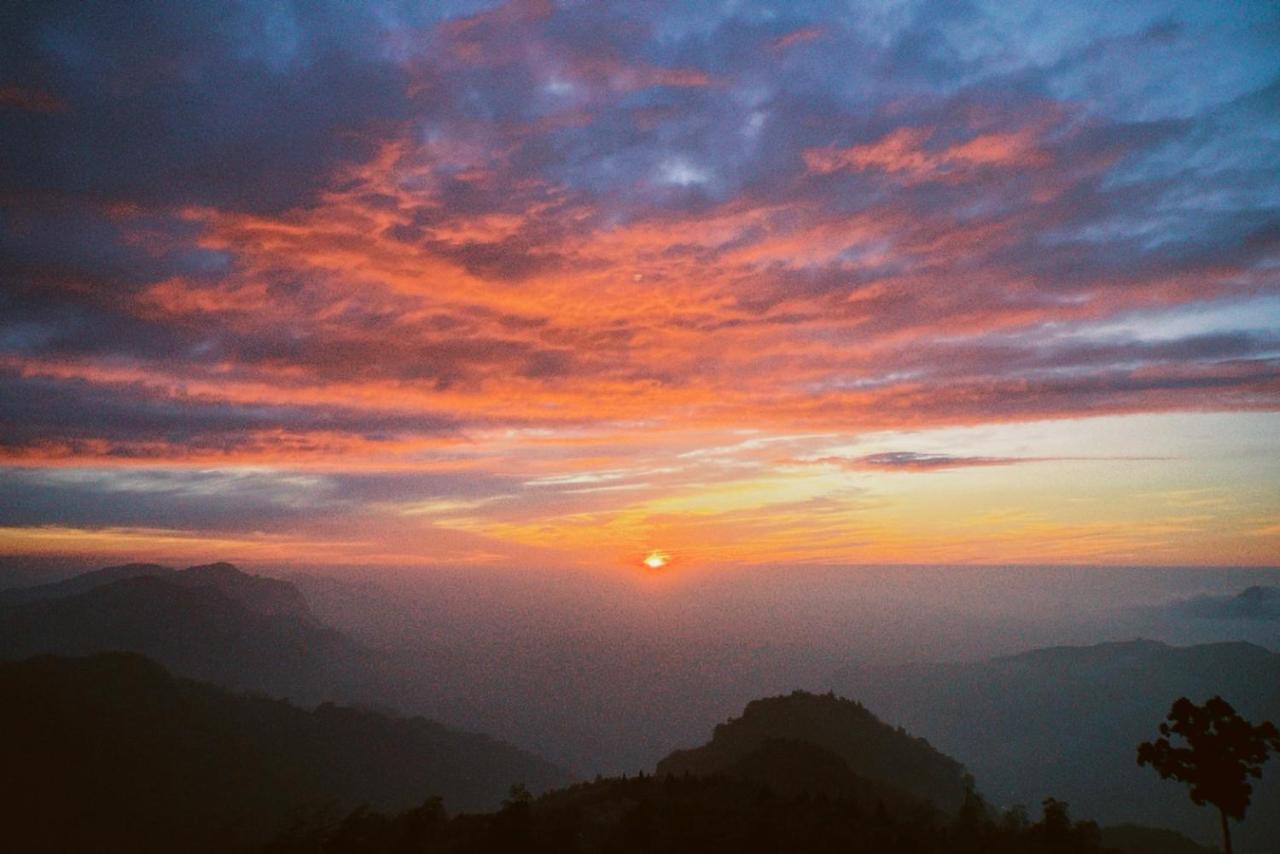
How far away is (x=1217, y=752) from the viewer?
120ft

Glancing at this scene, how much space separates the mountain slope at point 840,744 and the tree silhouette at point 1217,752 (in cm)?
10021

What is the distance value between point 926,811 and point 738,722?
9121 centimetres

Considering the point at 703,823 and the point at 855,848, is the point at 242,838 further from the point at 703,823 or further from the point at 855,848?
the point at 855,848

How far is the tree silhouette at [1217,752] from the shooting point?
117 ft

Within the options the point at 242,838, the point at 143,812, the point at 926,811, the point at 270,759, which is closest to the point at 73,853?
the point at 143,812

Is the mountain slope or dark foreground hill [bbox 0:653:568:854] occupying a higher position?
the mountain slope

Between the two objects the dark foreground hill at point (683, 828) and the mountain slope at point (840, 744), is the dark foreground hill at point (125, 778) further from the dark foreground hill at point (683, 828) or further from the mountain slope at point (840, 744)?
the dark foreground hill at point (683, 828)

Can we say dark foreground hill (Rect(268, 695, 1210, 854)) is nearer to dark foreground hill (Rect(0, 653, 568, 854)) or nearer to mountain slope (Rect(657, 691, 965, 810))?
mountain slope (Rect(657, 691, 965, 810))

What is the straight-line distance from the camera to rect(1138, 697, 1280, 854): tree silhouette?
35.7 metres

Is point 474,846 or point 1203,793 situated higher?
point 1203,793

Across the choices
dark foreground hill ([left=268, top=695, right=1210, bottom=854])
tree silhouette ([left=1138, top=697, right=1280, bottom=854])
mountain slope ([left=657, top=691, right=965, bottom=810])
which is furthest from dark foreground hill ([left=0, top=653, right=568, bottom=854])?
tree silhouette ([left=1138, top=697, right=1280, bottom=854])

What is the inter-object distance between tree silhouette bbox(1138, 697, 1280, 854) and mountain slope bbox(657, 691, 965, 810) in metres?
100

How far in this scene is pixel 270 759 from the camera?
196 metres

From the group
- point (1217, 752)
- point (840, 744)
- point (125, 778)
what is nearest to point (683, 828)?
point (1217, 752)
